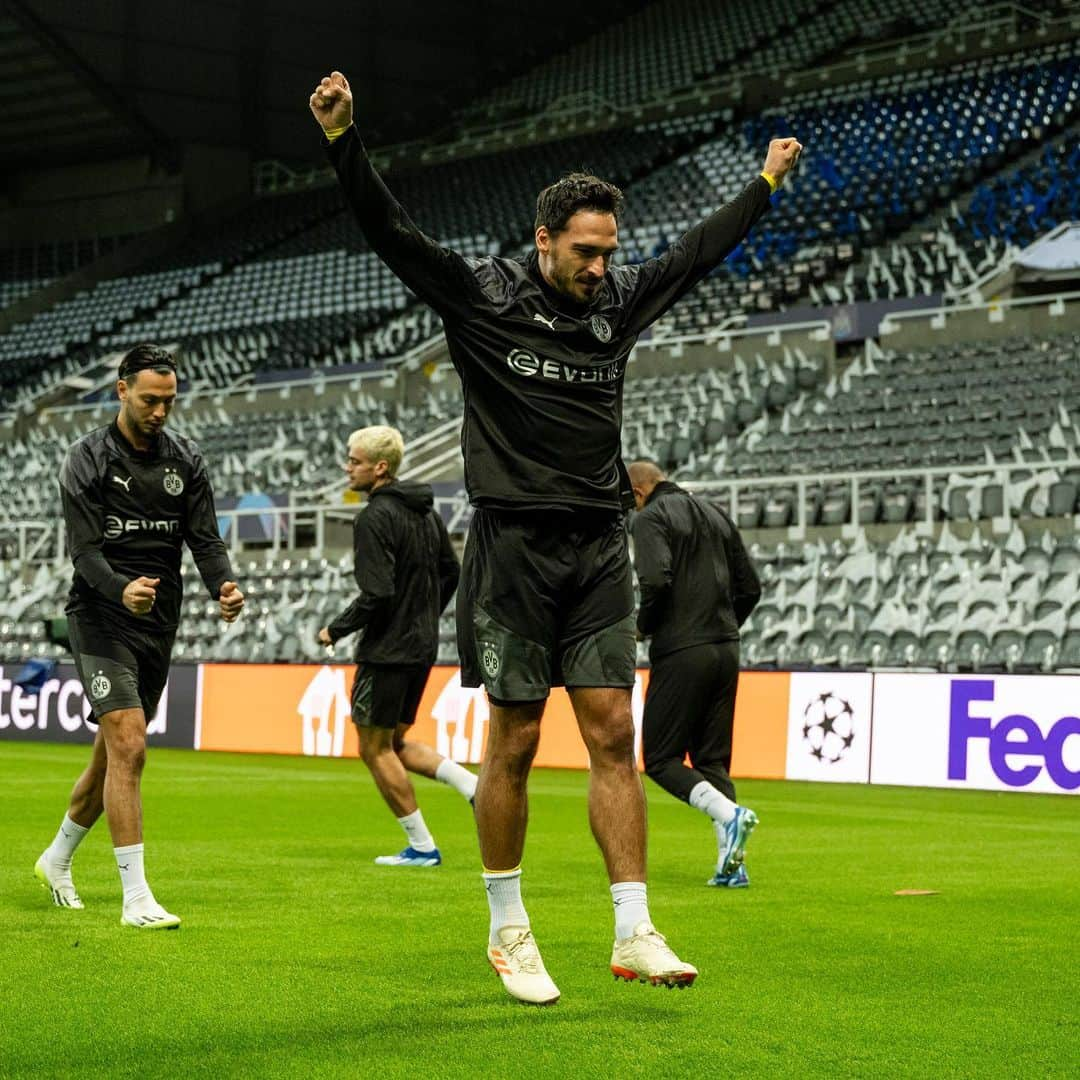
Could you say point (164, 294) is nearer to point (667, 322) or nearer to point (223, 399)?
point (223, 399)

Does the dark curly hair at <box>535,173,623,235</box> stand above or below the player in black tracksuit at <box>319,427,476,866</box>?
above

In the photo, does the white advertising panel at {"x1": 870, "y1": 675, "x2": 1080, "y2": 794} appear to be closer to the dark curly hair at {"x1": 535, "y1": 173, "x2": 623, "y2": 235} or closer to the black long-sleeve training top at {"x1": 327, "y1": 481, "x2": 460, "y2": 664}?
the black long-sleeve training top at {"x1": 327, "y1": 481, "x2": 460, "y2": 664}

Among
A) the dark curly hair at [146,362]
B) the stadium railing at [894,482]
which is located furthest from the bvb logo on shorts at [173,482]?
the stadium railing at [894,482]

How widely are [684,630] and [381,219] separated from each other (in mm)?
4046

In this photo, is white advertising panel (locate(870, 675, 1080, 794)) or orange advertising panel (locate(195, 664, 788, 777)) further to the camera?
orange advertising panel (locate(195, 664, 788, 777))

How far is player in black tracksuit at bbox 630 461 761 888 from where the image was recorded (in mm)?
8461

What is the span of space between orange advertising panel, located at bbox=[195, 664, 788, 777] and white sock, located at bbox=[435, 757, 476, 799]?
6.06 m

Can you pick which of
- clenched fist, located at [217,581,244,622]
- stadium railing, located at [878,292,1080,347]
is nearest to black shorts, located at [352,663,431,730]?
clenched fist, located at [217,581,244,622]

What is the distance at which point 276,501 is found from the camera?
25.0m

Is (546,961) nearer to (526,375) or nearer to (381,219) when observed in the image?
(526,375)

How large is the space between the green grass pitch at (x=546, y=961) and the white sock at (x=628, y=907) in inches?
9.2

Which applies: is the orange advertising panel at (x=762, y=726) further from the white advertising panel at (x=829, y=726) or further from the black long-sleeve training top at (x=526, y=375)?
the black long-sleeve training top at (x=526, y=375)

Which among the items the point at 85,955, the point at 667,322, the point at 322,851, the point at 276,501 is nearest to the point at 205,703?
the point at 276,501

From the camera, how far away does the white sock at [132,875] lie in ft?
21.2
